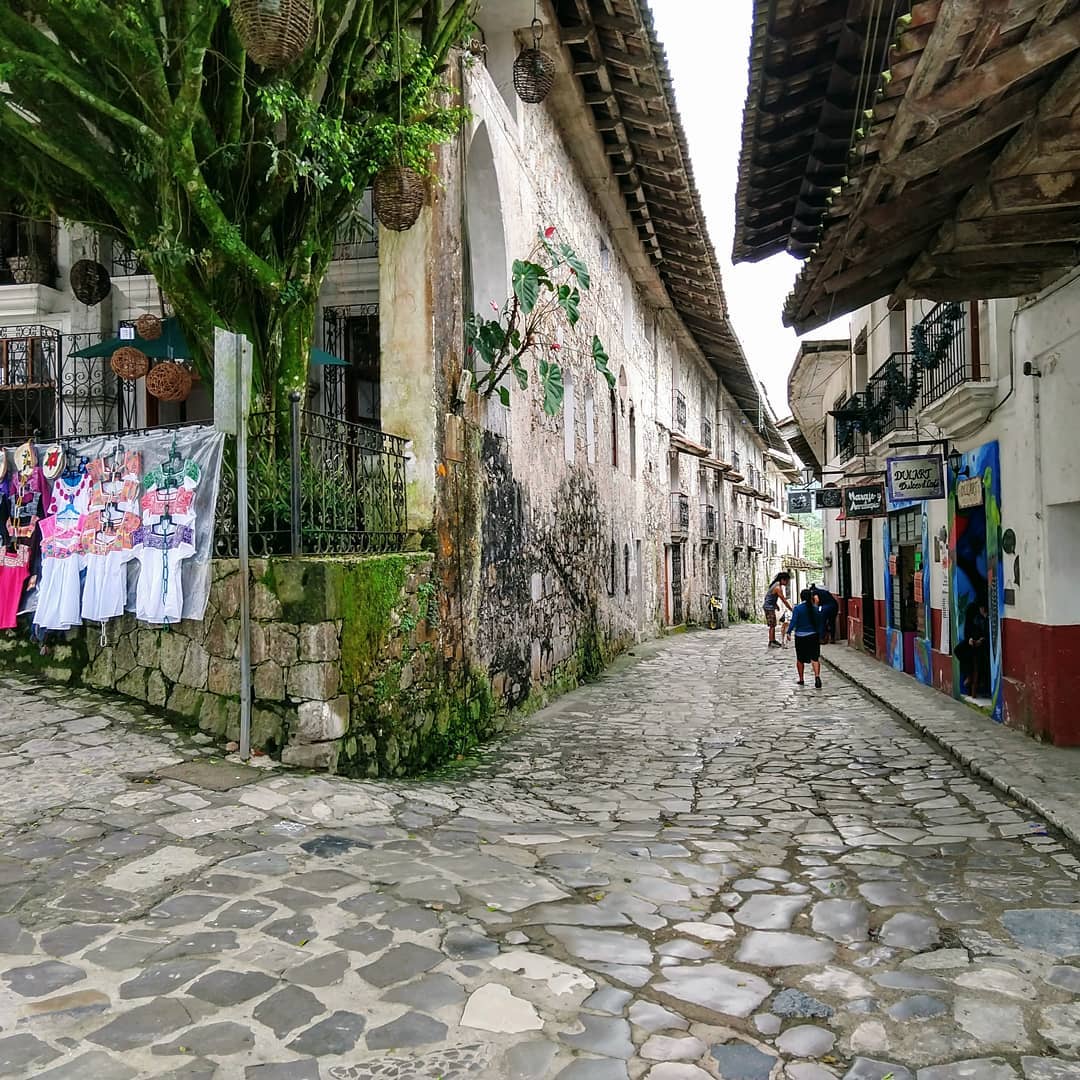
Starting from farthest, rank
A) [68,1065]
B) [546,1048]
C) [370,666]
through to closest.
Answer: [370,666] → [546,1048] → [68,1065]

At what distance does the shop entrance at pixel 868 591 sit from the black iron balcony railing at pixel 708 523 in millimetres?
10839

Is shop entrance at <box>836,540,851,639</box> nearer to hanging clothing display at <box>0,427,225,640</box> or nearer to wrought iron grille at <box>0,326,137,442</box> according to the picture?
wrought iron grille at <box>0,326,137,442</box>

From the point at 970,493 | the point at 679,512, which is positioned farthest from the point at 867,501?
the point at 679,512

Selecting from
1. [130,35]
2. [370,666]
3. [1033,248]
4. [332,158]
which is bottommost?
[370,666]

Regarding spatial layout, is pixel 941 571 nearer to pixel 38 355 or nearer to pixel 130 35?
pixel 130 35

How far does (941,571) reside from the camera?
12.3 metres

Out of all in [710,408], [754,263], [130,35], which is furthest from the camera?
[710,408]

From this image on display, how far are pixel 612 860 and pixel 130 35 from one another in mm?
5927

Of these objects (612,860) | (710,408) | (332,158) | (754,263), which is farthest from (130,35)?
(710,408)

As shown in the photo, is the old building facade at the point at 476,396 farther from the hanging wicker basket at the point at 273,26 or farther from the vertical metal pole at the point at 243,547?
the hanging wicker basket at the point at 273,26

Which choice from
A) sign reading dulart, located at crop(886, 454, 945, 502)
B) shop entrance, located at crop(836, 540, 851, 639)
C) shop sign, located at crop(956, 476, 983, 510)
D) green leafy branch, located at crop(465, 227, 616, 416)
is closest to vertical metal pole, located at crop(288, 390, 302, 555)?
green leafy branch, located at crop(465, 227, 616, 416)

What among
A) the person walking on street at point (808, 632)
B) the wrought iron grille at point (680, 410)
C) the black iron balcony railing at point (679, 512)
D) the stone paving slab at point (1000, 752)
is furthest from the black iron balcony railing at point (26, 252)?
the wrought iron grille at point (680, 410)

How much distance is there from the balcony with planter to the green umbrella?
8217mm

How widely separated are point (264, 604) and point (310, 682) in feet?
2.00
